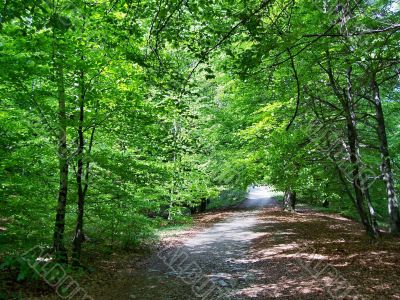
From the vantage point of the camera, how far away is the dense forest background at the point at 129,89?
5.50 metres

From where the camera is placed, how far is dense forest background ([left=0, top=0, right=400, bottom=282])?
18.1 feet

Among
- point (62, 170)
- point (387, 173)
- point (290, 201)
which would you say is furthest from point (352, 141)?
point (290, 201)

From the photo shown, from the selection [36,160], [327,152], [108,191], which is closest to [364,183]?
[327,152]

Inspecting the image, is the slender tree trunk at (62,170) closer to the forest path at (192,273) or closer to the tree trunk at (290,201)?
the forest path at (192,273)

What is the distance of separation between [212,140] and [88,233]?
1206cm

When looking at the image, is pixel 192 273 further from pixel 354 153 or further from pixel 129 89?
pixel 354 153

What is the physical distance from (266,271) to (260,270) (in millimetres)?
239

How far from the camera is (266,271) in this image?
376 inches

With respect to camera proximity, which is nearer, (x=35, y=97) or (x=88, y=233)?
(x=35, y=97)

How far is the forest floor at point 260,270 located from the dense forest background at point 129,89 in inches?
50.2

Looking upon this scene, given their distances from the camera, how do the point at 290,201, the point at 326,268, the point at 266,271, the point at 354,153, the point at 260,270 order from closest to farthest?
the point at 326,268 → the point at 266,271 → the point at 260,270 → the point at 354,153 → the point at 290,201

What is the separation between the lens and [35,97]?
806 centimetres

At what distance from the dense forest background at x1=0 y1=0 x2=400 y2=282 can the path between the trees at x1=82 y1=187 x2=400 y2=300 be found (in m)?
1.51

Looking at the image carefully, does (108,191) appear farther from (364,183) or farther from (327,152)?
(364,183)
